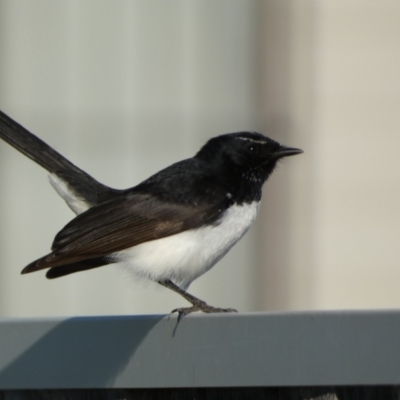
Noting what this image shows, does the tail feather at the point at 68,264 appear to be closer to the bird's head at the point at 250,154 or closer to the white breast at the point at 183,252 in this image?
the white breast at the point at 183,252

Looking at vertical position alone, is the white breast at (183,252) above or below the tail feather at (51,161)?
below

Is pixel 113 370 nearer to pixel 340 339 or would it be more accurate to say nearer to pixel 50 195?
pixel 340 339

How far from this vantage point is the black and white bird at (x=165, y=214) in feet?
12.0

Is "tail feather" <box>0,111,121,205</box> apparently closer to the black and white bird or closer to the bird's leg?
the black and white bird

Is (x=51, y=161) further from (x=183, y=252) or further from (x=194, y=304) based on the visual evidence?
(x=194, y=304)

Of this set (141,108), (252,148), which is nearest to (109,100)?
(141,108)

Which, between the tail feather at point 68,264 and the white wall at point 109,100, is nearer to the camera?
the tail feather at point 68,264

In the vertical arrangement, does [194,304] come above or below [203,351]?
below

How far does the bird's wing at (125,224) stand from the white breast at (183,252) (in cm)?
4

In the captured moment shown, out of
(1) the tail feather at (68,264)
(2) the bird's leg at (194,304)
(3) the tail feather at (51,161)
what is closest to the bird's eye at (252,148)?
(3) the tail feather at (51,161)

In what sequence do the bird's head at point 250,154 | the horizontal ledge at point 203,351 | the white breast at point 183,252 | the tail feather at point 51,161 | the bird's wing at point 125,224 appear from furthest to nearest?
the bird's head at point 250,154, the tail feather at point 51,161, the white breast at point 183,252, the bird's wing at point 125,224, the horizontal ledge at point 203,351

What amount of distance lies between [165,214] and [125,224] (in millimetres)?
200

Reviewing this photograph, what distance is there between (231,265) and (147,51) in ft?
6.22

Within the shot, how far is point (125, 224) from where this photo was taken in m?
3.79
